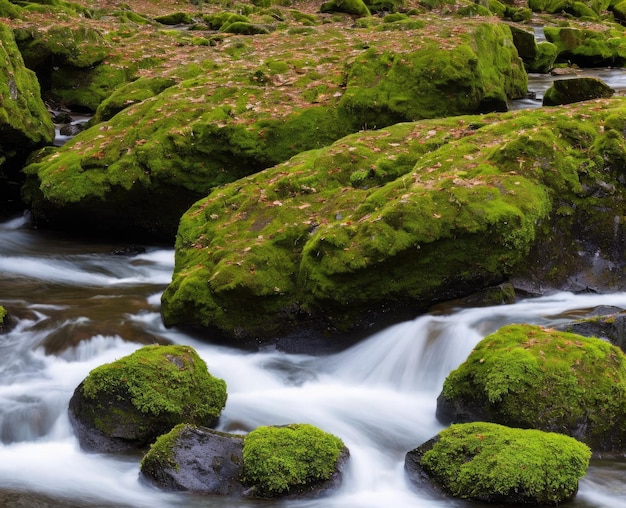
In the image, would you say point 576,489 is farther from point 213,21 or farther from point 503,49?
point 213,21

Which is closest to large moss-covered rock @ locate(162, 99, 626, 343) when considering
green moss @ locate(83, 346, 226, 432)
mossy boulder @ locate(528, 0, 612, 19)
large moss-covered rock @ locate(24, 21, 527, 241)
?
green moss @ locate(83, 346, 226, 432)

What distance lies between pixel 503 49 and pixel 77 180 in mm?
8461

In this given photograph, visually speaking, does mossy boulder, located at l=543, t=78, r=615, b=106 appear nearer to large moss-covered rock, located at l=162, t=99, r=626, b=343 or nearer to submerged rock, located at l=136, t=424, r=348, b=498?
large moss-covered rock, located at l=162, t=99, r=626, b=343

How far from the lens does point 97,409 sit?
615cm

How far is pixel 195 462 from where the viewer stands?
5.36 meters

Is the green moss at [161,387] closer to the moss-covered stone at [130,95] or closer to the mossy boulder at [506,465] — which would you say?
the mossy boulder at [506,465]

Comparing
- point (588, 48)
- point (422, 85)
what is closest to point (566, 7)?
point (588, 48)

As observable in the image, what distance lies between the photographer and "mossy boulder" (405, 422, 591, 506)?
4.93 metres

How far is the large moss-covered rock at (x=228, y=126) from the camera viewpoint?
36.9 ft

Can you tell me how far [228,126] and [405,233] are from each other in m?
4.79

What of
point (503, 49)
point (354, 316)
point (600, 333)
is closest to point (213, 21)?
point (503, 49)

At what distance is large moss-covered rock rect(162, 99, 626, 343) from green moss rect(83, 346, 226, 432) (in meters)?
1.49

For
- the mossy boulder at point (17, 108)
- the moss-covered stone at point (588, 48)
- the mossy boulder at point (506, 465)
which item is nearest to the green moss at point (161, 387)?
the mossy boulder at point (506, 465)

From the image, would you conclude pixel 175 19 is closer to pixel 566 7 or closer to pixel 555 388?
pixel 566 7
